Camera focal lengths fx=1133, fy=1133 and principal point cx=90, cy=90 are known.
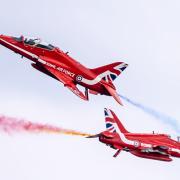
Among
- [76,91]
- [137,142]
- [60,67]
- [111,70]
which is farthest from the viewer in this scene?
[111,70]

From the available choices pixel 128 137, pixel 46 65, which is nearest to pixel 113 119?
pixel 128 137

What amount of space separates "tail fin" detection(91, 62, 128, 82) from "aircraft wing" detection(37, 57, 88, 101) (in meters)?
3.86

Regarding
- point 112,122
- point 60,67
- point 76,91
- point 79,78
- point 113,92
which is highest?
point 60,67

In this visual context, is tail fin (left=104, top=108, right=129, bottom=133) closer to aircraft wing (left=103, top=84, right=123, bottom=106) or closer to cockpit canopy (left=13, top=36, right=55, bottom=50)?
aircraft wing (left=103, top=84, right=123, bottom=106)

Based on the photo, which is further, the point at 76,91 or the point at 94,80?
the point at 94,80

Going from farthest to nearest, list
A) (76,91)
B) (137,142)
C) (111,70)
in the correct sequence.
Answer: (111,70) → (137,142) → (76,91)

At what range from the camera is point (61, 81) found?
112m

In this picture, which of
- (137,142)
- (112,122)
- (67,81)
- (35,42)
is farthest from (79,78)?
(137,142)

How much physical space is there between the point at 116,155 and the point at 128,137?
307 cm

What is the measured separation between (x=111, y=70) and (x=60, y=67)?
6.05 m

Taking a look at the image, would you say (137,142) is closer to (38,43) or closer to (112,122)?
(112,122)

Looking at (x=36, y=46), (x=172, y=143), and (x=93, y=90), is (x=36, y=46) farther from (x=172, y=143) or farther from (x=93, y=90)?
(x=172, y=143)

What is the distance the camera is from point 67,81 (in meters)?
113

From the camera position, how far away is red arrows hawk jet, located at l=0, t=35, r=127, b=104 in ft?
369
